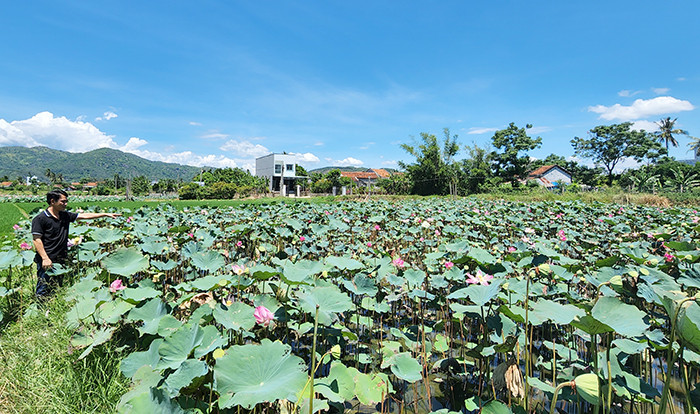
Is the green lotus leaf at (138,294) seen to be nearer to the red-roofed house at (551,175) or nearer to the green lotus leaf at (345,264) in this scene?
the green lotus leaf at (345,264)

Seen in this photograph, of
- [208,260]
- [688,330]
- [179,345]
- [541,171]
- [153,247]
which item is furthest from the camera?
[541,171]

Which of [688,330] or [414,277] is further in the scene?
[414,277]

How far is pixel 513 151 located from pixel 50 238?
1330 inches

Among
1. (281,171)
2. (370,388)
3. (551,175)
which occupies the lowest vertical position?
(370,388)

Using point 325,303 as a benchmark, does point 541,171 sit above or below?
above

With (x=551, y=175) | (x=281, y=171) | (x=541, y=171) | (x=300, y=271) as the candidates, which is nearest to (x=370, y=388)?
(x=300, y=271)

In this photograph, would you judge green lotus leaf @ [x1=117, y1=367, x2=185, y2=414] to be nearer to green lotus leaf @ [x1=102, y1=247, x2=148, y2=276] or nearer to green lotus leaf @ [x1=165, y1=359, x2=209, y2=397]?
green lotus leaf @ [x1=165, y1=359, x2=209, y2=397]

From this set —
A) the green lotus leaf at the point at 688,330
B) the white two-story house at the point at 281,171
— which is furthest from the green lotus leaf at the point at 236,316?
the white two-story house at the point at 281,171

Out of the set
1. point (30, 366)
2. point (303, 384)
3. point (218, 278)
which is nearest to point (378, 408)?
point (303, 384)

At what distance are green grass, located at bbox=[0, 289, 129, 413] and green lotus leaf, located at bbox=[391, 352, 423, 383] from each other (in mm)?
1345

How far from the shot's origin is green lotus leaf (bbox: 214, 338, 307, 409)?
99 cm

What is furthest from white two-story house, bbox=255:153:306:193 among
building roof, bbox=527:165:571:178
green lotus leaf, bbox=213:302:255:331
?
green lotus leaf, bbox=213:302:255:331

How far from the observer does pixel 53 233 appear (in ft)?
10.9

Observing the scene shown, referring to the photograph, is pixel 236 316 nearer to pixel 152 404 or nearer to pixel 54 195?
pixel 152 404
